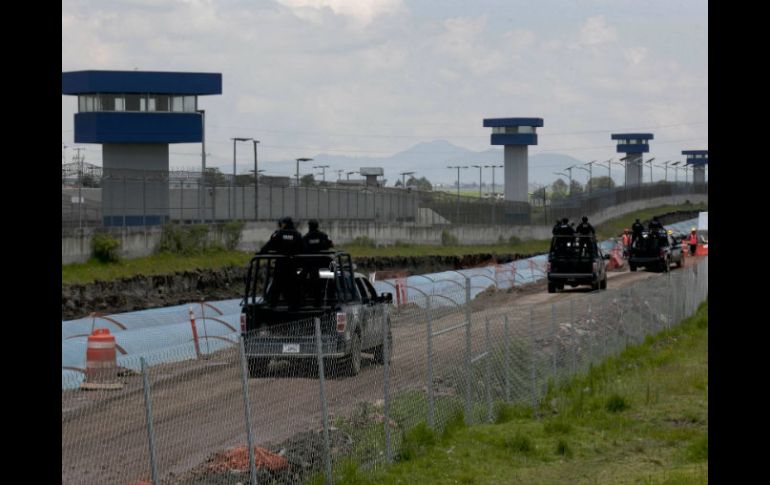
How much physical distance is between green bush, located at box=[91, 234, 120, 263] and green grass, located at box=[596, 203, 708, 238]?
5833 centimetres

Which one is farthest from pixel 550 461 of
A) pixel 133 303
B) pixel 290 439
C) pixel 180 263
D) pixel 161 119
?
pixel 161 119

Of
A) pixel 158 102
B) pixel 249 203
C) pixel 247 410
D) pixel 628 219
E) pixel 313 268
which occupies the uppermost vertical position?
pixel 158 102

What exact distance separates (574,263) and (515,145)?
83.2 m

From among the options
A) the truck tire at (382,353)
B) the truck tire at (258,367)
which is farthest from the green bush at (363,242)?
the truck tire at (258,367)

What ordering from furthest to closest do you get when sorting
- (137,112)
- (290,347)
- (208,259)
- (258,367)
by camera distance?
(137,112)
(208,259)
(290,347)
(258,367)

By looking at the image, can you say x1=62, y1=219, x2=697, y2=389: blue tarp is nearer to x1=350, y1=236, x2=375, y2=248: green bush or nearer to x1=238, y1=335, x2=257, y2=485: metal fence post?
x1=238, y1=335, x2=257, y2=485: metal fence post

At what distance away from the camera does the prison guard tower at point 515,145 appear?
122 meters

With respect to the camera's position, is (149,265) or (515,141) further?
(515,141)

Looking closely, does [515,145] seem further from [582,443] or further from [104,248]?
[582,443]

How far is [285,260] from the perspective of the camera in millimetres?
20609

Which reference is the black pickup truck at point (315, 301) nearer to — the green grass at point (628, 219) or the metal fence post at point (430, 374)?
the metal fence post at point (430, 374)

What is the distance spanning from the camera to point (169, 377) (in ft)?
39.6

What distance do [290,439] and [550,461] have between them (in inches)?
156

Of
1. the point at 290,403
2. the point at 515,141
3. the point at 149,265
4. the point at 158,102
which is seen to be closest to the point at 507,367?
the point at 290,403
